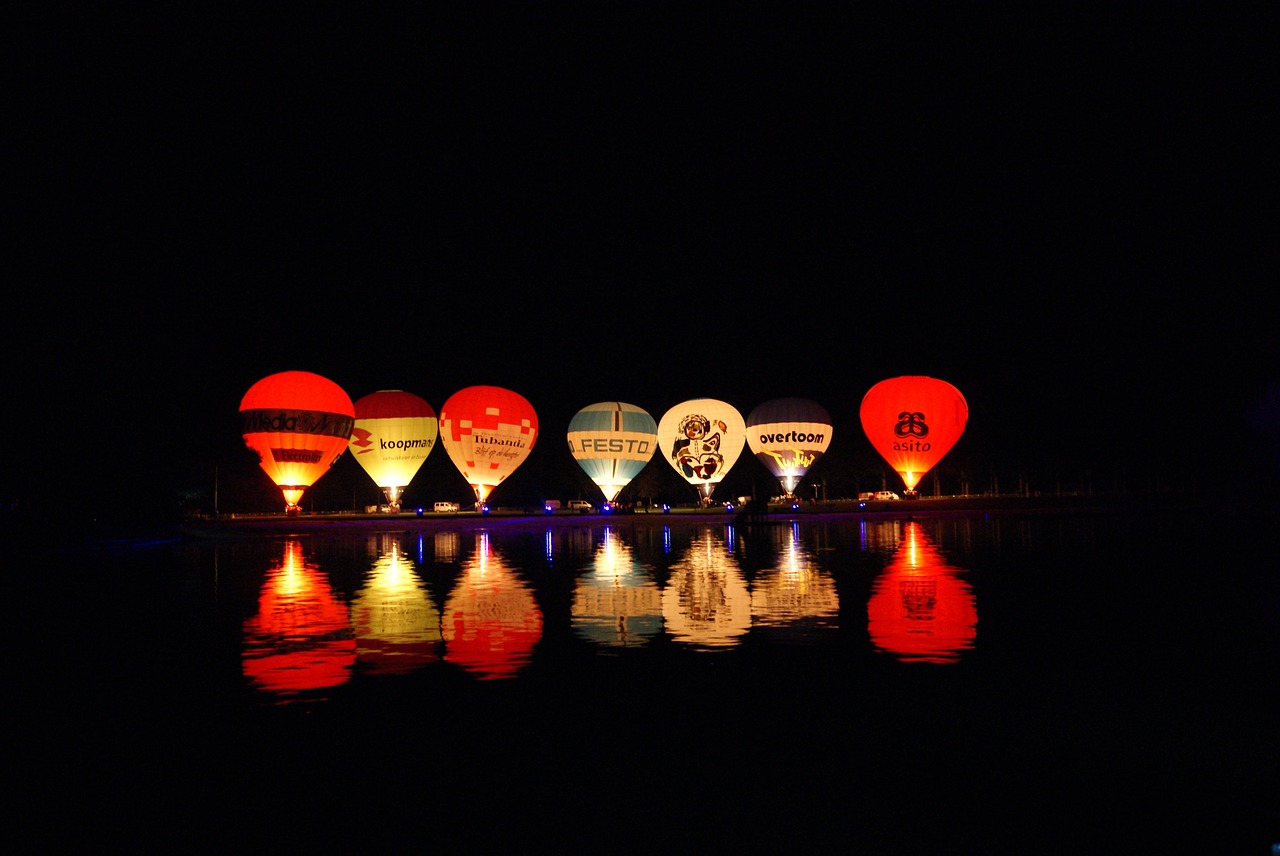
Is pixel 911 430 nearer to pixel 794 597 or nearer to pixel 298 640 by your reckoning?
pixel 794 597

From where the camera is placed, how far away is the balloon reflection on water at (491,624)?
29.6ft

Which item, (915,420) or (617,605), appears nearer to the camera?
(617,605)

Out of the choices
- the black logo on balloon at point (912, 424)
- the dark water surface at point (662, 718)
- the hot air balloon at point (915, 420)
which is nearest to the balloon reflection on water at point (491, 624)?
the dark water surface at point (662, 718)

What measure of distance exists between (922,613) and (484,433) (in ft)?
144

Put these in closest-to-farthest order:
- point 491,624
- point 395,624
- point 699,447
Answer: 1. point 491,624
2. point 395,624
3. point 699,447

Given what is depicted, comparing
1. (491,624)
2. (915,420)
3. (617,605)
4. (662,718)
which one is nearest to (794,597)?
(617,605)

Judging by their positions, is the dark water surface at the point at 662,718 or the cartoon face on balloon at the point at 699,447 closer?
the dark water surface at the point at 662,718

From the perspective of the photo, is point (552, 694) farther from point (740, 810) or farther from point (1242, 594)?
point (1242, 594)

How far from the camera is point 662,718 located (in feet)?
22.6

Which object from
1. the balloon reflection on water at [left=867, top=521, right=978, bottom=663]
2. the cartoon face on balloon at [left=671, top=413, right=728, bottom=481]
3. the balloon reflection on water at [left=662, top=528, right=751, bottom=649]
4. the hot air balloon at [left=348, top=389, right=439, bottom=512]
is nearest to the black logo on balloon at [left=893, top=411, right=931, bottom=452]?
the cartoon face on balloon at [left=671, top=413, right=728, bottom=481]

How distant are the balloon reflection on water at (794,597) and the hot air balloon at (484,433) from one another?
35.6 meters

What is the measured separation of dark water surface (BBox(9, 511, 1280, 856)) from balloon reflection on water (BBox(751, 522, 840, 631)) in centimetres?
A: 9

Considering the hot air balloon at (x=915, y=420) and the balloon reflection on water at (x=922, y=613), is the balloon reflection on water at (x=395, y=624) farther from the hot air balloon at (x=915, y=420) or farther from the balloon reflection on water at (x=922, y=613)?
the hot air balloon at (x=915, y=420)

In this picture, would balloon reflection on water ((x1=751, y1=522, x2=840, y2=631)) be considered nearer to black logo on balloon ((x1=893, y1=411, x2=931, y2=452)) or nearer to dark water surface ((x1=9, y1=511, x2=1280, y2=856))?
dark water surface ((x1=9, y1=511, x2=1280, y2=856))
